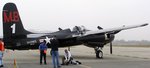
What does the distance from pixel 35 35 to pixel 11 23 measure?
2.17m

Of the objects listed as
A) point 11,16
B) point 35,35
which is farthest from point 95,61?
point 11,16

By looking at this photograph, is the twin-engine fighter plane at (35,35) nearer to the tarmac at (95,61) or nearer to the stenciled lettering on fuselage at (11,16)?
the stenciled lettering on fuselage at (11,16)

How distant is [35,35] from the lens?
26.7 meters

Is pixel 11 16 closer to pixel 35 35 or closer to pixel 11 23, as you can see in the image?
pixel 11 23

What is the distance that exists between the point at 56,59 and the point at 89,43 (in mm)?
9014

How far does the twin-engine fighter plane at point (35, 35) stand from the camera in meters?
25.3

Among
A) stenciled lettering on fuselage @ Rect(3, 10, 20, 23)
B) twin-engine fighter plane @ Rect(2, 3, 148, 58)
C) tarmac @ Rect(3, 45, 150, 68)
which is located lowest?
tarmac @ Rect(3, 45, 150, 68)

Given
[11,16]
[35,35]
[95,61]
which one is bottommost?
[95,61]

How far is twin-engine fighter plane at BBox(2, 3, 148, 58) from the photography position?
2528 cm

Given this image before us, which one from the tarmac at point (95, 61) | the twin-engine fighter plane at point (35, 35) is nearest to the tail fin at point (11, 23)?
the twin-engine fighter plane at point (35, 35)

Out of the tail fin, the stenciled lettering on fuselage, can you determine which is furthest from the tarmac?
the stenciled lettering on fuselage

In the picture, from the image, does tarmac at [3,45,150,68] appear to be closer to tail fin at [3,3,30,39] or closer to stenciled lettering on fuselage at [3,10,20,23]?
tail fin at [3,3,30,39]

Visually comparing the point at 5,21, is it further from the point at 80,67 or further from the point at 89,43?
the point at 80,67

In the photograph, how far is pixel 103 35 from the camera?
2794 centimetres
